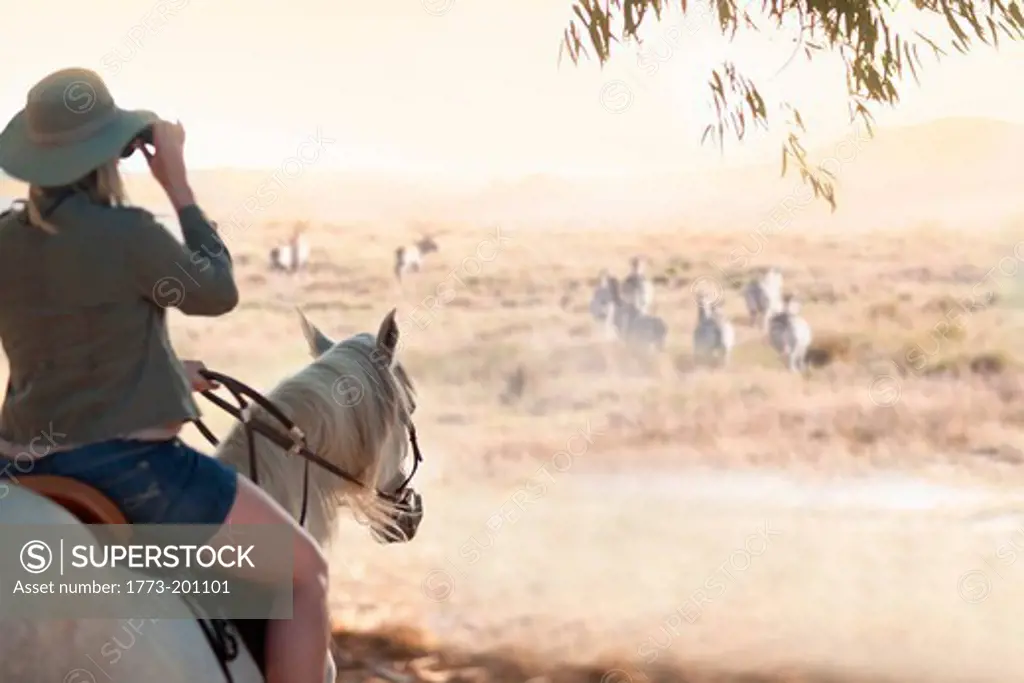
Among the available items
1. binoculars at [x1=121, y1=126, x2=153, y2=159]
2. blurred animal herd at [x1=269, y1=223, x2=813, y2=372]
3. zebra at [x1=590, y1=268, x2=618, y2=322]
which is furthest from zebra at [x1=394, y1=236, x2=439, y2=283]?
binoculars at [x1=121, y1=126, x2=153, y2=159]

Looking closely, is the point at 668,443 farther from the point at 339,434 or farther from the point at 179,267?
the point at 179,267

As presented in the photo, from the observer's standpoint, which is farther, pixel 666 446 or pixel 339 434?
pixel 666 446

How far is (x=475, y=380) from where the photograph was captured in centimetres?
1587

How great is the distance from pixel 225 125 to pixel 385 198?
3607 millimetres

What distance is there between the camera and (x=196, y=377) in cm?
260

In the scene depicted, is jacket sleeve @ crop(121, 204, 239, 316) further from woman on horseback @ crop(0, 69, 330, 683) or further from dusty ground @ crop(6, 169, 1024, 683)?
dusty ground @ crop(6, 169, 1024, 683)

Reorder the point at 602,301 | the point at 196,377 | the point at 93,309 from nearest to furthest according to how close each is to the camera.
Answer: the point at 93,309
the point at 196,377
the point at 602,301

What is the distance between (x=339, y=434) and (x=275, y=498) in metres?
0.23

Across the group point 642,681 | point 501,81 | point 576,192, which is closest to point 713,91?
Result: point 642,681

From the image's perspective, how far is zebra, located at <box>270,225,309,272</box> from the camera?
57.3 feet

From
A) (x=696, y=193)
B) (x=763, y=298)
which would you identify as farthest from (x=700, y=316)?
(x=696, y=193)

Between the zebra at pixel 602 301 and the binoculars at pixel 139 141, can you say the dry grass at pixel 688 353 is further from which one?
the binoculars at pixel 139 141

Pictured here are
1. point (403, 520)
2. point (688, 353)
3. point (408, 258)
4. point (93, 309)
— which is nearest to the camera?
point (93, 309)

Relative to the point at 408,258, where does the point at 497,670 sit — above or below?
below
